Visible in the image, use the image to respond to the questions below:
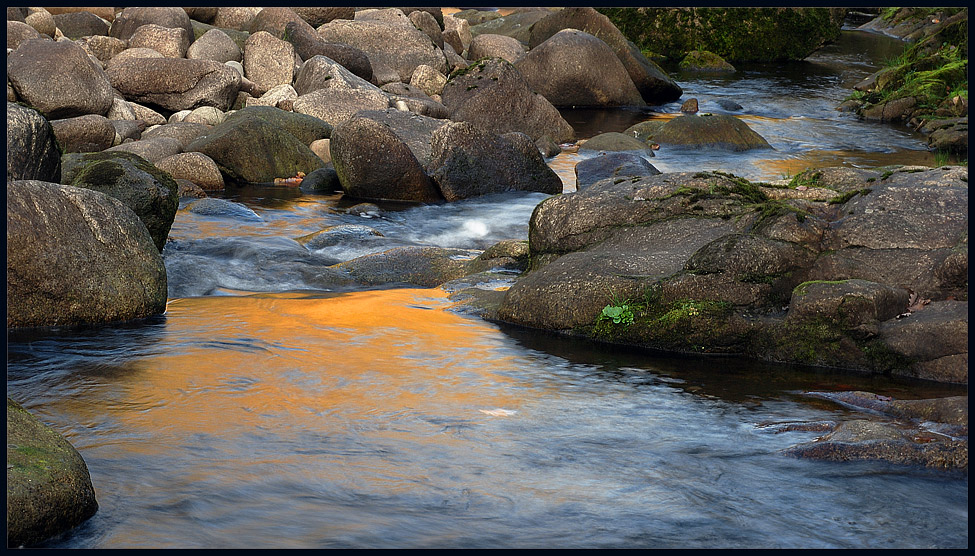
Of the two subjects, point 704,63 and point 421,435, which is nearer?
point 421,435

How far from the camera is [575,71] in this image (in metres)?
23.6

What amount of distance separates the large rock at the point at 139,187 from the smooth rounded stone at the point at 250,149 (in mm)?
4487

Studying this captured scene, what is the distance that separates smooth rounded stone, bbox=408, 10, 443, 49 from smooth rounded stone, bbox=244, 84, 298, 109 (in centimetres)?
857

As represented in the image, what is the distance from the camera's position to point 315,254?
10883mm

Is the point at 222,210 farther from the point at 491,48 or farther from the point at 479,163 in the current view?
the point at 491,48

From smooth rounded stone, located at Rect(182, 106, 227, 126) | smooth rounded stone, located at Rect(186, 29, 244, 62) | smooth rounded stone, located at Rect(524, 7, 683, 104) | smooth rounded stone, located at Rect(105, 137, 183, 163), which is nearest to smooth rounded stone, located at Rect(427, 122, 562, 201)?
smooth rounded stone, located at Rect(105, 137, 183, 163)

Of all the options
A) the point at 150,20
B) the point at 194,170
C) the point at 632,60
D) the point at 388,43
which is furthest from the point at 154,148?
the point at 632,60

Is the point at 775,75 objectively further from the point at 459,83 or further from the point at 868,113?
the point at 459,83

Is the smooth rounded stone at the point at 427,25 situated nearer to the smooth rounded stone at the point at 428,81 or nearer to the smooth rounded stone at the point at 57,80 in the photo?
the smooth rounded stone at the point at 428,81

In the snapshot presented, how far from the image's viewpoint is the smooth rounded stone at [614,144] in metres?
18.4

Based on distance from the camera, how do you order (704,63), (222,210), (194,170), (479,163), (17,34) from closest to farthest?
(222,210), (194,170), (479,163), (17,34), (704,63)

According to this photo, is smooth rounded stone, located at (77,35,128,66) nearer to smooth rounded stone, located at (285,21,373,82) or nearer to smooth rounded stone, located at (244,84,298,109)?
smooth rounded stone, located at (285,21,373,82)

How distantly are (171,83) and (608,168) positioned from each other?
27.5 ft

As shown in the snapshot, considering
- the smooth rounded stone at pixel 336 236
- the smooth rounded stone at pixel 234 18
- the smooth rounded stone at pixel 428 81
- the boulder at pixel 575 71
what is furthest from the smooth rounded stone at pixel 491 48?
the smooth rounded stone at pixel 336 236
